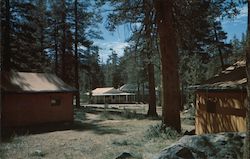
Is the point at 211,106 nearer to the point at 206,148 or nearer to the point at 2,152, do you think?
the point at 206,148

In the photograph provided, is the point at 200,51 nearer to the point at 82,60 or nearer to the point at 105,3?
the point at 82,60

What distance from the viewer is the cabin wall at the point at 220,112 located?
12.0 m

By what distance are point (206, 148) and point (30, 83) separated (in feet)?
60.2

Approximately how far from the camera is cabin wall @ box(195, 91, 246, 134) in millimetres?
11964

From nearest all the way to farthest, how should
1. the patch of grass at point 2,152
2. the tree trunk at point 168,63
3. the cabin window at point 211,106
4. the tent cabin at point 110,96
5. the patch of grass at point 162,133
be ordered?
the patch of grass at point 2,152 → the cabin window at point 211,106 → the patch of grass at point 162,133 → the tree trunk at point 168,63 → the tent cabin at point 110,96

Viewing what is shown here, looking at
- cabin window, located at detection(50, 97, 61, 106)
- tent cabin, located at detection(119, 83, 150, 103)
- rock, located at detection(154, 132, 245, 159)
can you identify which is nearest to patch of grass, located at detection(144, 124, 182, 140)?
rock, located at detection(154, 132, 245, 159)

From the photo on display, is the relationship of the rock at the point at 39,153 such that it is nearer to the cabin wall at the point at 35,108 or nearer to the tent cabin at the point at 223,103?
the tent cabin at the point at 223,103

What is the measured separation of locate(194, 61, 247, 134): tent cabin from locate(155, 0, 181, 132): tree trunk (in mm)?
1091

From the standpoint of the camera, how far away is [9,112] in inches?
830

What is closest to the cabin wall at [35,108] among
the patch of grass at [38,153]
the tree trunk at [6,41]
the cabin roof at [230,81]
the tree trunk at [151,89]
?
the tree trunk at [6,41]

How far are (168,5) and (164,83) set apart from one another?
3516mm

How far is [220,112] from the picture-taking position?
43.0 feet

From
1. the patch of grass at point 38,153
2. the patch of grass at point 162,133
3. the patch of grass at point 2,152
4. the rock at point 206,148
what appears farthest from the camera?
the patch of grass at point 162,133

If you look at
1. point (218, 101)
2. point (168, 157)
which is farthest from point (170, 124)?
point (168, 157)
